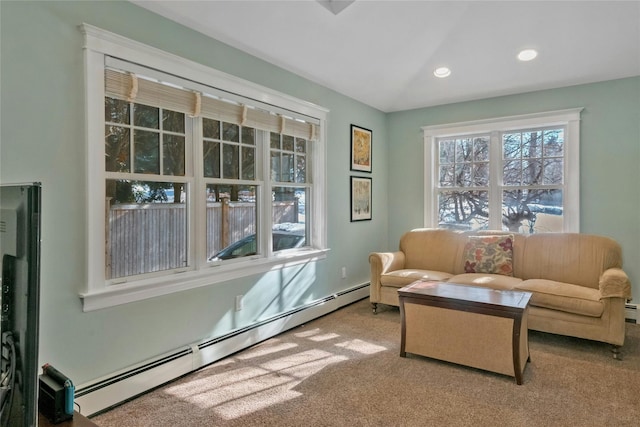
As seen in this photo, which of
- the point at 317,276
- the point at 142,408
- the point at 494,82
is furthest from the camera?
the point at 494,82

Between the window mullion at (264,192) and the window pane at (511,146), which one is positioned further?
the window pane at (511,146)

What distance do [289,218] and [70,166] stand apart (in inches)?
80.4

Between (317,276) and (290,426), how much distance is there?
2.05 metres

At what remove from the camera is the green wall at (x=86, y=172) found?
2.02 m

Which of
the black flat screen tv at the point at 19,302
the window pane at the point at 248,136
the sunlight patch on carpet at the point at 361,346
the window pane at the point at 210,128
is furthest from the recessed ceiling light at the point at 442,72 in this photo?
the black flat screen tv at the point at 19,302

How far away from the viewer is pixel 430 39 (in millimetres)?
3877

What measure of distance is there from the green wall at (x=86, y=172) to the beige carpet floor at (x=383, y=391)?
0.39 meters

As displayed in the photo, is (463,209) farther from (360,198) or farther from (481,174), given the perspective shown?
(360,198)

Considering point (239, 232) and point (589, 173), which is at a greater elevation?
point (589, 173)

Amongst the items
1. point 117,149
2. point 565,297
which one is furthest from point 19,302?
point 565,297

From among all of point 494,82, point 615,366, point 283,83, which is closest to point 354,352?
point 615,366

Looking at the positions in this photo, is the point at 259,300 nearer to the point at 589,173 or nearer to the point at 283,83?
the point at 283,83

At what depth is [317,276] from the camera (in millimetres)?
4113

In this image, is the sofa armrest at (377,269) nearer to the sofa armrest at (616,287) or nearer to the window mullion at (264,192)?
the window mullion at (264,192)
